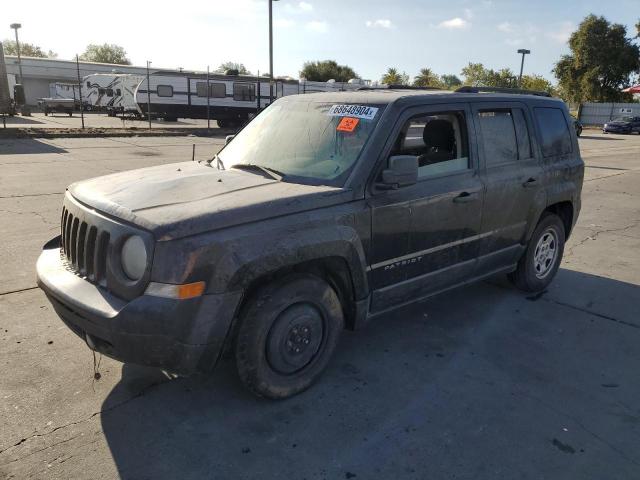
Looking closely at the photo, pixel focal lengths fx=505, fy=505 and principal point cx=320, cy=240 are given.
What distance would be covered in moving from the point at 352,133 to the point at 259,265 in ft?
4.19

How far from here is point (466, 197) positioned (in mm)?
3914

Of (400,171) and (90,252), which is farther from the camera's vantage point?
(400,171)

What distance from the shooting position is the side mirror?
3.24 metres

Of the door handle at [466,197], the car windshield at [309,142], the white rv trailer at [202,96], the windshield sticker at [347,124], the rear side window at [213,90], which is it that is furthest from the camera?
the rear side window at [213,90]

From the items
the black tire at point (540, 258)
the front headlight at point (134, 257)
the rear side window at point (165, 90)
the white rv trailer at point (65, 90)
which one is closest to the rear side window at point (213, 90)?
the rear side window at point (165, 90)

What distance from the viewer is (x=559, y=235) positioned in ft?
17.2

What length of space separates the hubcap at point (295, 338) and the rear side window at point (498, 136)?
2.06m

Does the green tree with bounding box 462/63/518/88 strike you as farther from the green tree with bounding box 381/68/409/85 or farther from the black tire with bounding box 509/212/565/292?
the black tire with bounding box 509/212/565/292

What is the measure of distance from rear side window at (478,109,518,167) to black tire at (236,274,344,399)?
1951mm

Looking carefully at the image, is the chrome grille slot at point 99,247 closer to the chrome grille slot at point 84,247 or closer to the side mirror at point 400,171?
the chrome grille slot at point 84,247

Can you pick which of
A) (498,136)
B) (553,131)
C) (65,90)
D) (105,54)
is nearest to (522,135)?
(498,136)

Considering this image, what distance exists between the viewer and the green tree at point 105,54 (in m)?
88.9

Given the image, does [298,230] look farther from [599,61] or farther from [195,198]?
[599,61]

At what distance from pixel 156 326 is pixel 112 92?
126 feet
